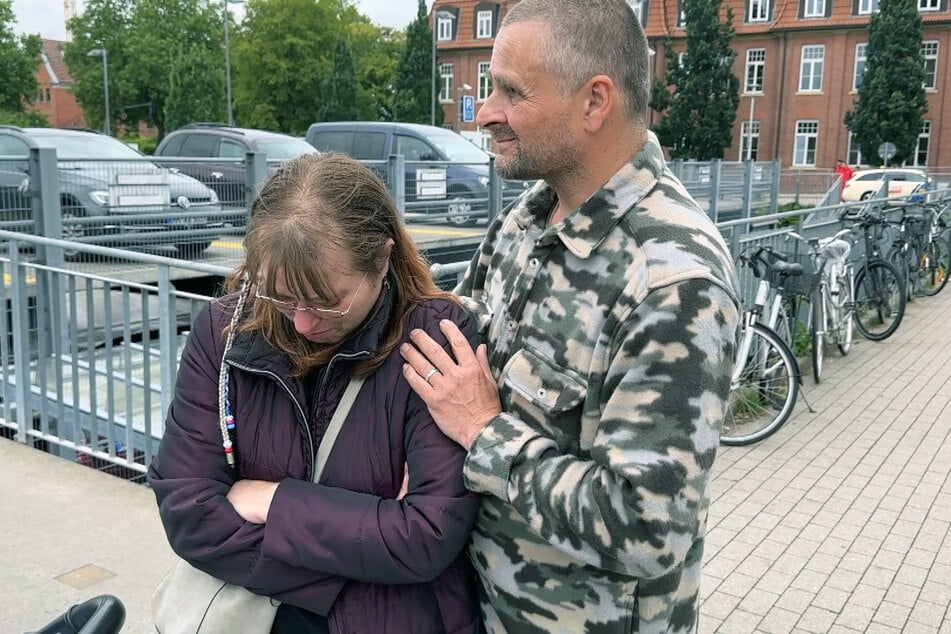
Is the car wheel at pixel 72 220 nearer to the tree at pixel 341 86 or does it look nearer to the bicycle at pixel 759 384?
the bicycle at pixel 759 384

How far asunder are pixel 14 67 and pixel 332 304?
6269 cm

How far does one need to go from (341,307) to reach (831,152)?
48847 mm

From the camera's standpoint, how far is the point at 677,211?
5.06 feet

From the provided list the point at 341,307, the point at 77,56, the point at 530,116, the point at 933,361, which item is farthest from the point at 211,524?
the point at 77,56

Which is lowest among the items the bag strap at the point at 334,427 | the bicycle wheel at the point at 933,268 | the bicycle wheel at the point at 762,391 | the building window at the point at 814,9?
the bicycle wheel at the point at 762,391

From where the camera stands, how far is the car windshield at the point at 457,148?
14000 mm

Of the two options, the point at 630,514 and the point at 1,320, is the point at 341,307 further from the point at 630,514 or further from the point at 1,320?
the point at 1,320

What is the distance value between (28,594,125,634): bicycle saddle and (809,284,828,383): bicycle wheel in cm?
621

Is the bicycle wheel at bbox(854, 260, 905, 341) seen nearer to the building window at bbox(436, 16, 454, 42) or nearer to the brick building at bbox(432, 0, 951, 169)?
the brick building at bbox(432, 0, 951, 169)

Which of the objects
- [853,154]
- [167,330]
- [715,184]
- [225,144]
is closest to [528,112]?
[167,330]

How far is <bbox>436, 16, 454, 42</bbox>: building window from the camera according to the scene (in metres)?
57.9

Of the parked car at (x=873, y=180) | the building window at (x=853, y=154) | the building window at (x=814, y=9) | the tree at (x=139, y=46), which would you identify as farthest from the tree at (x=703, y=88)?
the tree at (x=139, y=46)

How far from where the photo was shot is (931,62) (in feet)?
145

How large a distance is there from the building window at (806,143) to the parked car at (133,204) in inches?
1722
